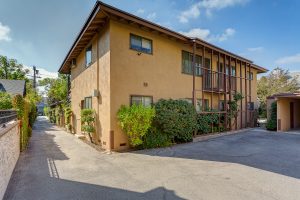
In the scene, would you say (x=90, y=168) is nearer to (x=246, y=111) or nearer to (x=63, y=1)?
(x=63, y=1)

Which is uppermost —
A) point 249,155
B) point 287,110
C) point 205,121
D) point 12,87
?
point 12,87

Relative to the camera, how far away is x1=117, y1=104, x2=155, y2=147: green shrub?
8.46 m

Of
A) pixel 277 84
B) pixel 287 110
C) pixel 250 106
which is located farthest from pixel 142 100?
pixel 277 84

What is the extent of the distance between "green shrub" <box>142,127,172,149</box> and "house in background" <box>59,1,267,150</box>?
96 centimetres

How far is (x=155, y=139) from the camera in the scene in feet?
31.1

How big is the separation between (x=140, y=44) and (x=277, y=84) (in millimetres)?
28031

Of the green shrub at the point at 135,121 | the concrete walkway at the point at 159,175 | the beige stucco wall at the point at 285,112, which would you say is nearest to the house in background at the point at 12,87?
the concrete walkway at the point at 159,175

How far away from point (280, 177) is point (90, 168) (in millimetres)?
5735

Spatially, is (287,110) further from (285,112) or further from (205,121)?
(205,121)

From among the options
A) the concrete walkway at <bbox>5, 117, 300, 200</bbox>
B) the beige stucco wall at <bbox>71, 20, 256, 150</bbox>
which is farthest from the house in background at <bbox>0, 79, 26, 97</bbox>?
the concrete walkway at <bbox>5, 117, 300, 200</bbox>

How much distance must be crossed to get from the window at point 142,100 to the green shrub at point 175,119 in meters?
0.55

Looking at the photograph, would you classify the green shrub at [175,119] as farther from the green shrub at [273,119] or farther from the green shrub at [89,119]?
the green shrub at [273,119]

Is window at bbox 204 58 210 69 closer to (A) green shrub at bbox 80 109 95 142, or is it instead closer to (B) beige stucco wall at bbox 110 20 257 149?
(B) beige stucco wall at bbox 110 20 257 149

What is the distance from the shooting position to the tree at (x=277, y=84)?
93.1ft
